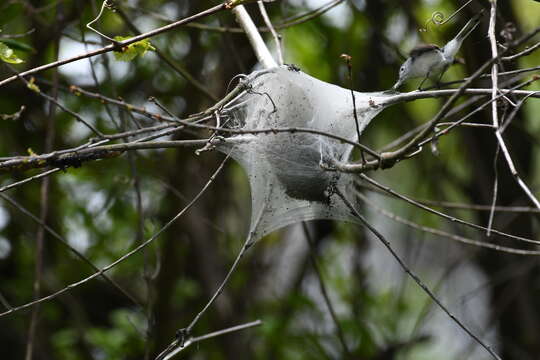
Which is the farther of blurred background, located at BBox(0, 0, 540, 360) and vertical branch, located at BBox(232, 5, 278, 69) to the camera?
blurred background, located at BBox(0, 0, 540, 360)

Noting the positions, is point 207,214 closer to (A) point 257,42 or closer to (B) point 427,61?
(A) point 257,42

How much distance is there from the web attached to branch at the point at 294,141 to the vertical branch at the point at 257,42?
0.05 meters

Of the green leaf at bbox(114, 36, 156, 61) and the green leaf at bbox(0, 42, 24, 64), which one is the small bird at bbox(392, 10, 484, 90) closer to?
the green leaf at bbox(114, 36, 156, 61)

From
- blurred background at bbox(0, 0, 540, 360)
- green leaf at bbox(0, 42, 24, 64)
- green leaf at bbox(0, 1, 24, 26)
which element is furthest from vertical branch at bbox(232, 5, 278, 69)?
blurred background at bbox(0, 0, 540, 360)

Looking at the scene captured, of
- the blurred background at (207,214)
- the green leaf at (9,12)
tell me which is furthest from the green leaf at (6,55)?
the blurred background at (207,214)

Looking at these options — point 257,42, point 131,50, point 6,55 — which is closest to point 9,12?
point 6,55

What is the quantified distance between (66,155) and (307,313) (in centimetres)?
357

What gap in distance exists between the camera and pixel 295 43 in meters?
4.93

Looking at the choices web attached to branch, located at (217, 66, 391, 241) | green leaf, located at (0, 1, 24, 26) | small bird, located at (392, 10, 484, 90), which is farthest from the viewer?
green leaf, located at (0, 1, 24, 26)

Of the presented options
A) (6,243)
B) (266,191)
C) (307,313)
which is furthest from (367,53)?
(6,243)

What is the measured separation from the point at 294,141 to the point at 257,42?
1.14 ft

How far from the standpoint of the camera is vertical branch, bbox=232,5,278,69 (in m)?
2.04

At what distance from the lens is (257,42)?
6.89 ft

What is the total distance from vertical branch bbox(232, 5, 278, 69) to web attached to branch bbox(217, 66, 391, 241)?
0.05 metres
